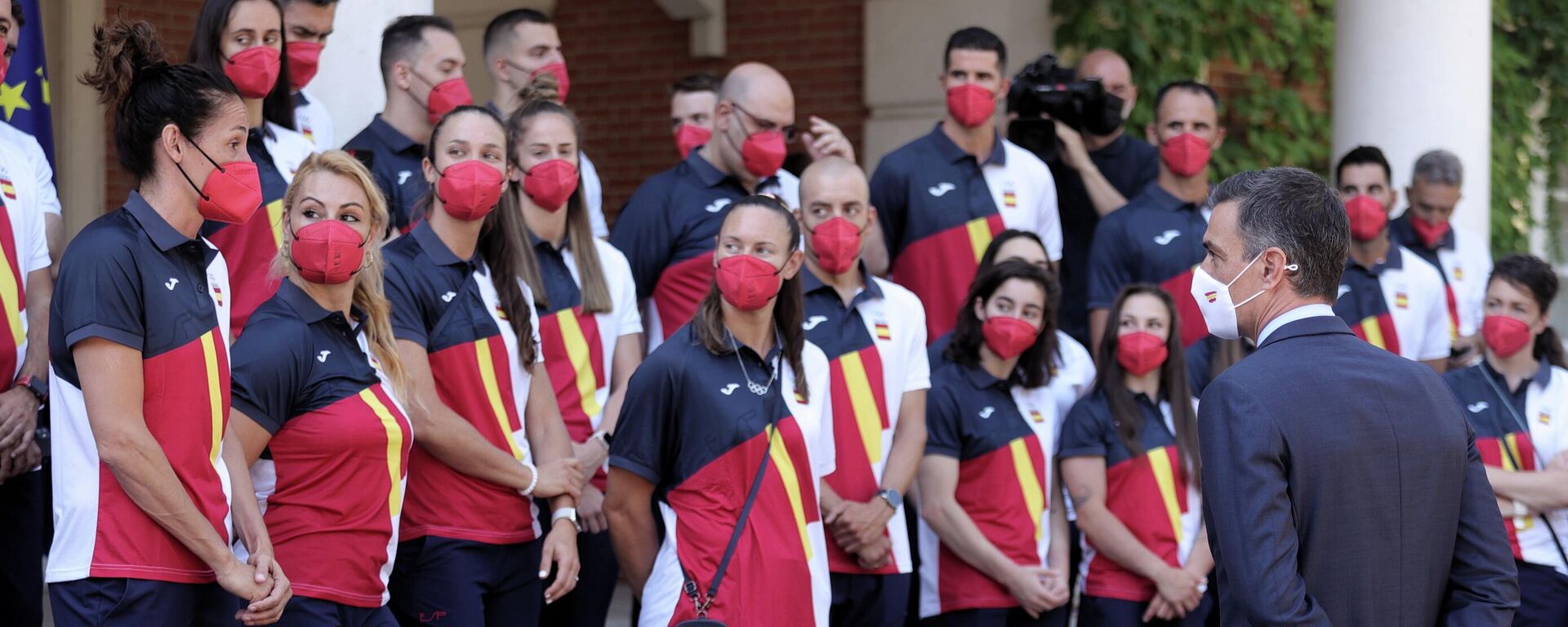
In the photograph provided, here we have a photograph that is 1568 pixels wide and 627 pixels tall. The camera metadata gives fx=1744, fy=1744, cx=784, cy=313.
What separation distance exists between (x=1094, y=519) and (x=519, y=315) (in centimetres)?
210

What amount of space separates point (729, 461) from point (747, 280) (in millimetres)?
494

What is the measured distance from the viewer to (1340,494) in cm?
305

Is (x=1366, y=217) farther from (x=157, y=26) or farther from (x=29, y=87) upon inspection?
(x=157, y=26)

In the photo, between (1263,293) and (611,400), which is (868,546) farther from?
(1263,293)

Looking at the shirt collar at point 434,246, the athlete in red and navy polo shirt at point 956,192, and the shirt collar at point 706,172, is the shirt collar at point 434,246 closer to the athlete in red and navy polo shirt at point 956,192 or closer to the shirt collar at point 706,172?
the shirt collar at point 706,172

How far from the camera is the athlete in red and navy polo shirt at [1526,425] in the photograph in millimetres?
6305

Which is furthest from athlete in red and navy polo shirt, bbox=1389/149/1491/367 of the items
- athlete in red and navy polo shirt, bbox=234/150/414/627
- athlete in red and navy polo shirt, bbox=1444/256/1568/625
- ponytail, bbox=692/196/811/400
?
athlete in red and navy polo shirt, bbox=234/150/414/627

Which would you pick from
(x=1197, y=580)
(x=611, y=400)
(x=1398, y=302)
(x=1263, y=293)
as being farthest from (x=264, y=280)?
(x=1398, y=302)

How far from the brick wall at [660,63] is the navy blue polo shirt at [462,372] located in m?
4.93

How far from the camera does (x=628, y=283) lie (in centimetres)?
534

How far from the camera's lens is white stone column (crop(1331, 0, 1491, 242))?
327 inches

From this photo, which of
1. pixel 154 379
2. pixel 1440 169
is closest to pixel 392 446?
pixel 154 379

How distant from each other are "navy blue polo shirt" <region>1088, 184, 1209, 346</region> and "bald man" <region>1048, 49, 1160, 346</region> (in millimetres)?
257

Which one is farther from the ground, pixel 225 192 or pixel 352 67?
pixel 352 67
